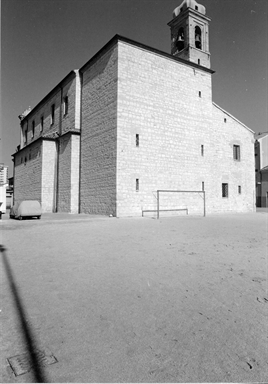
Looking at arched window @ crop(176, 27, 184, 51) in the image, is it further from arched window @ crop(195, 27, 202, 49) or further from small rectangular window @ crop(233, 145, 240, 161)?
small rectangular window @ crop(233, 145, 240, 161)

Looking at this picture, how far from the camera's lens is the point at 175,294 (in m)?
3.26

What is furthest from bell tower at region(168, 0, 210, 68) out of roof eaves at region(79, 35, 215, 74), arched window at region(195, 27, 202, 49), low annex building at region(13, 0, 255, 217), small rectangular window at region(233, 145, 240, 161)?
small rectangular window at region(233, 145, 240, 161)

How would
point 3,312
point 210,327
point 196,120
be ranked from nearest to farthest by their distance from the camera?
point 210,327 < point 3,312 < point 196,120

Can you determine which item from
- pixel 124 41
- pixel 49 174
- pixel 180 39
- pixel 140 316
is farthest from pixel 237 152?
pixel 140 316

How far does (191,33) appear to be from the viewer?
26.8 meters

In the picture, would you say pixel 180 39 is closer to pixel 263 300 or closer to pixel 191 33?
pixel 191 33

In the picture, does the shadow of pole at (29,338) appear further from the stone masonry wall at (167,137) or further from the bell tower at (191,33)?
the bell tower at (191,33)

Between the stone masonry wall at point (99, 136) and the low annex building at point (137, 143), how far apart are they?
7 cm

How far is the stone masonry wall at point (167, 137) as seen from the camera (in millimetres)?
16391

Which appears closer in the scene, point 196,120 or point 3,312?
point 3,312

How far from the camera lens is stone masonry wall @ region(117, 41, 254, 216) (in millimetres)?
16391

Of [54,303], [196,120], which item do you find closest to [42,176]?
[196,120]

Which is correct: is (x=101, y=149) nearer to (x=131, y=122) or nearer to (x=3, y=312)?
(x=131, y=122)

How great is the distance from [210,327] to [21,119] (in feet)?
130
